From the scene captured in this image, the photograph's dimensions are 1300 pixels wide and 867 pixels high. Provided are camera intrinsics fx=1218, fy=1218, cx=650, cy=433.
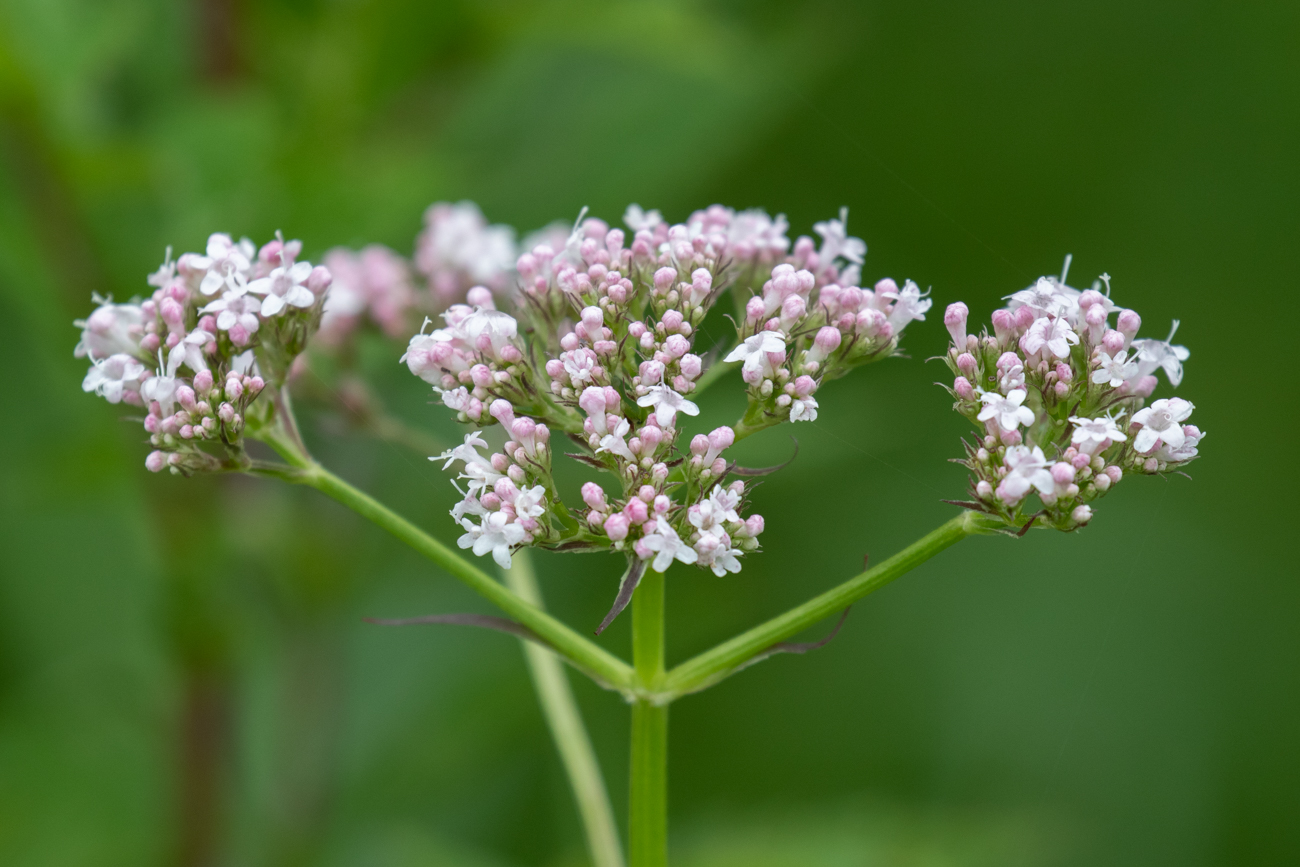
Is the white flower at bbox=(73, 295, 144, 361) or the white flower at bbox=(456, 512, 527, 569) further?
the white flower at bbox=(73, 295, 144, 361)

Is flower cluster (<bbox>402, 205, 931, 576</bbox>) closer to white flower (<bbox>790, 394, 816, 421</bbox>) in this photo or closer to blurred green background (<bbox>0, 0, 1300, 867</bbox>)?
white flower (<bbox>790, 394, 816, 421</bbox>)

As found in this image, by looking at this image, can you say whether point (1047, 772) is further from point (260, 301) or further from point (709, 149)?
point (260, 301)

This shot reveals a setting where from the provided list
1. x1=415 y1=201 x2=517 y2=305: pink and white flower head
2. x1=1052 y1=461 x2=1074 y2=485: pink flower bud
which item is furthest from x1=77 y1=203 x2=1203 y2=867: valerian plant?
x1=415 y1=201 x2=517 y2=305: pink and white flower head

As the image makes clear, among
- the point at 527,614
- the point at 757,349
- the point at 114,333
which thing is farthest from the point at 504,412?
the point at 114,333

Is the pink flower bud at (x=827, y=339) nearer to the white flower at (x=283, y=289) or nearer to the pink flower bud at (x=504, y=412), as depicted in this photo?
the pink flower bud at (x=504, y=412)

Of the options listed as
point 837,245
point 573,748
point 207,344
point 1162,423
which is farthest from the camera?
point 573,748

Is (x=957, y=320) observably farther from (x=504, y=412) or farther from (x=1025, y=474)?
(x=504, y=412)

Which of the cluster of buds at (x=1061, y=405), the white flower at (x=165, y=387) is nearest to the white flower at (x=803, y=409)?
the cluster of buds at (x=1061, y=405)
